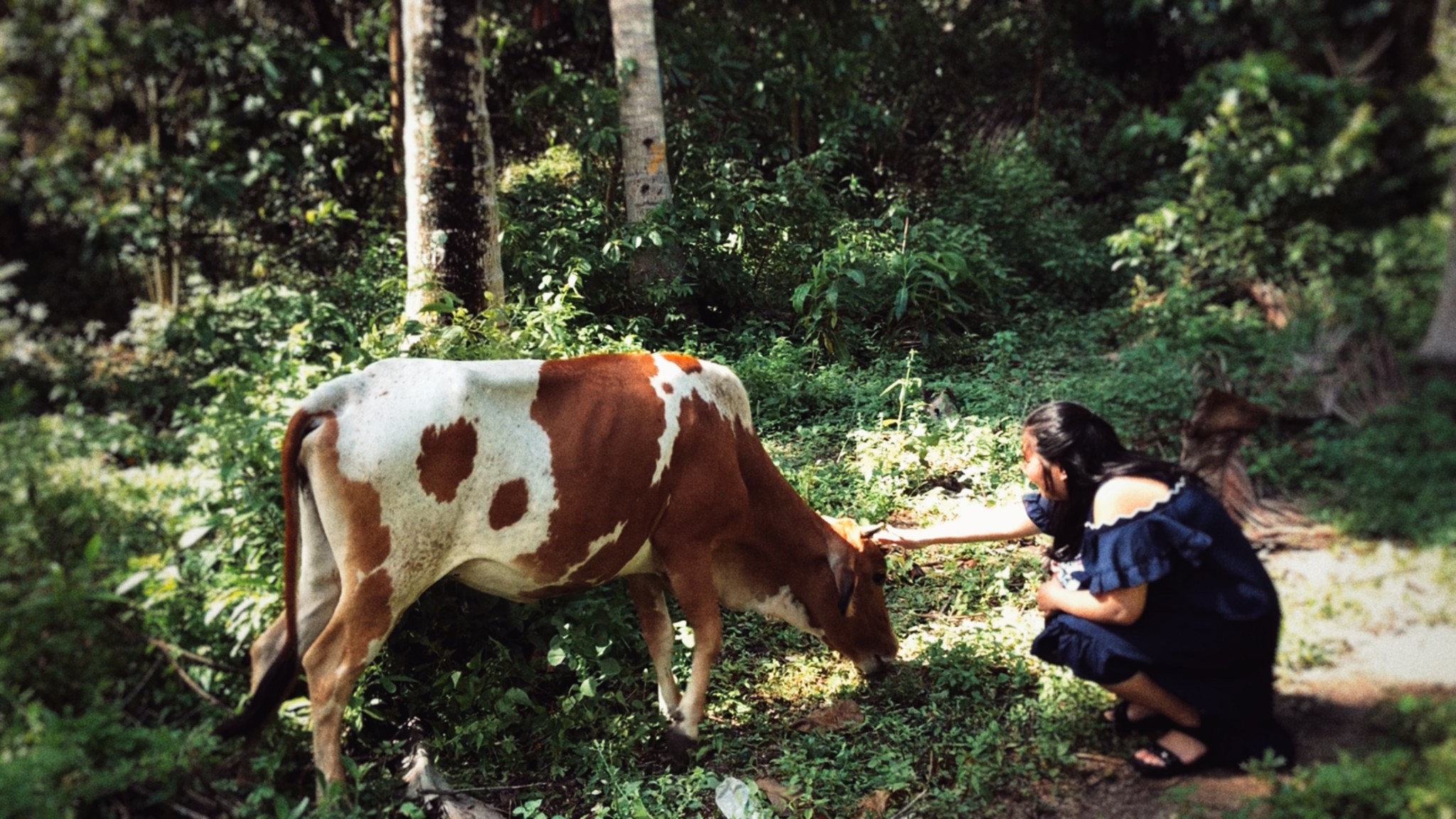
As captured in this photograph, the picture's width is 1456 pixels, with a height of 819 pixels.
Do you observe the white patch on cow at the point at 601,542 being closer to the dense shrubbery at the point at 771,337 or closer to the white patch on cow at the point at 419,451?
the white patch on cow at the point at 419,451

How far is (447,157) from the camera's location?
5195 millimetres

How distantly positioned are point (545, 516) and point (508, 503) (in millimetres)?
148

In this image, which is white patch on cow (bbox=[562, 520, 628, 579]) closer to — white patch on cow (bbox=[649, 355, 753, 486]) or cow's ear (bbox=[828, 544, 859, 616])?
white patch on cow (bbox=[649, 355, 753, 486])

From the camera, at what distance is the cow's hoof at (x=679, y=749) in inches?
155

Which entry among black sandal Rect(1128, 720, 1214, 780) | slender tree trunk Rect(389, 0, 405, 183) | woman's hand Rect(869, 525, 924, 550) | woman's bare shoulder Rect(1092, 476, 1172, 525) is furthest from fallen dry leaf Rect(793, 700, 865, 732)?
slender tree trunk Rect(389, 0, 405, 183)

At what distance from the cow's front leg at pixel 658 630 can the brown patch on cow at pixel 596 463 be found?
0.29m

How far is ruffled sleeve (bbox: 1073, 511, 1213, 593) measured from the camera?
123 inches

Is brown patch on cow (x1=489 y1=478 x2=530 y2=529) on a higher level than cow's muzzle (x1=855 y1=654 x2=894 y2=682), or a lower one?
higher

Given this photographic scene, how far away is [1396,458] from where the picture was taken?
108 inches

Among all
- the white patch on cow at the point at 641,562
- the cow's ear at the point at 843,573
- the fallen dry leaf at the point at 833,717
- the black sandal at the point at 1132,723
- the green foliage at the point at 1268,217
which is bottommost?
the fallen dry leaf at the point at 833,717

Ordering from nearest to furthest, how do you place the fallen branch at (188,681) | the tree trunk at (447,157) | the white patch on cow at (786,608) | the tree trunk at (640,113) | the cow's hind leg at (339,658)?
the fallen branch at (188,681)
the cow's hind leg at (339,658)
the white patch on cow at (786,608)
the tree trunk at (447,157)
the tree trunk at (640,113)

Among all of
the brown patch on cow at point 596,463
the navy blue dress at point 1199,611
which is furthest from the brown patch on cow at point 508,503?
the navy blue dress at point 1199,611

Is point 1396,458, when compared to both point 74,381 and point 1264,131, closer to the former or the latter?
point 1264,131

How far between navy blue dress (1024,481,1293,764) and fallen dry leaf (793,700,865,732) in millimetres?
1127
